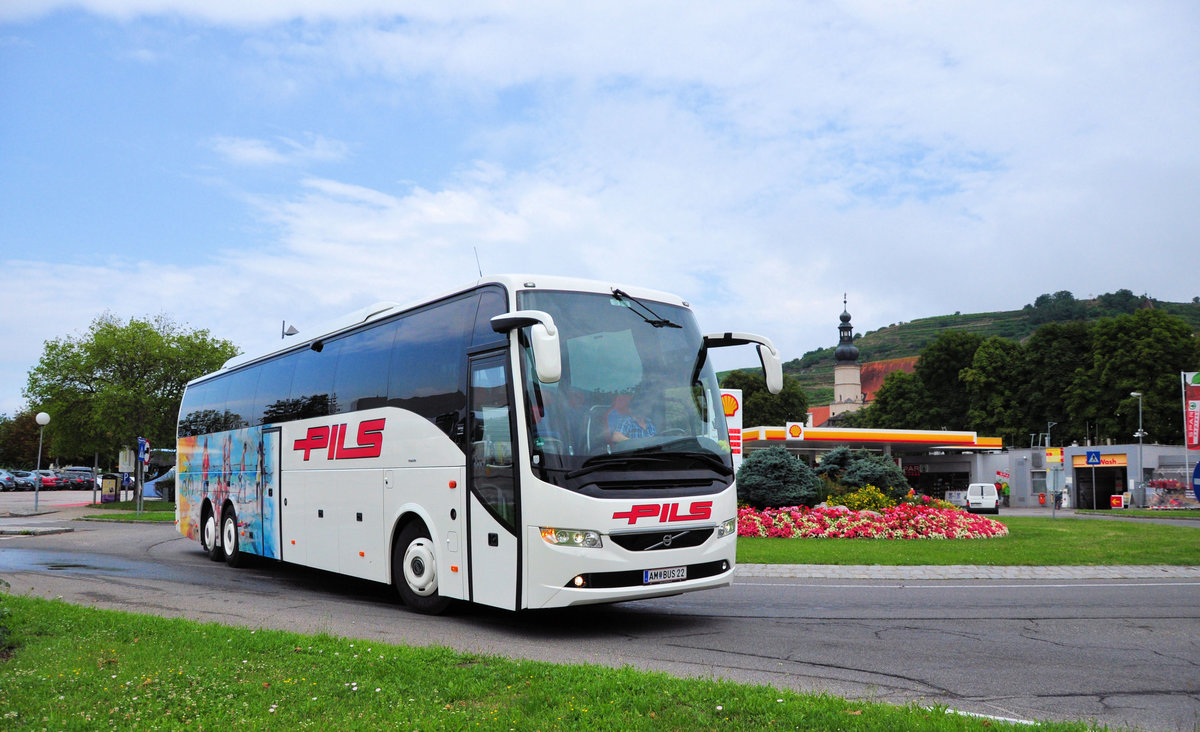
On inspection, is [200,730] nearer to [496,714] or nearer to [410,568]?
[496,714]

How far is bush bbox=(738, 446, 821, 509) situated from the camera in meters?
23.4

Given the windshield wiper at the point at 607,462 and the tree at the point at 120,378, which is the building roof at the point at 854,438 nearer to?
the tree at the point at 120,378

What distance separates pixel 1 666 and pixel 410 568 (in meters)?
4.11

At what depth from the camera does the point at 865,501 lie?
2352cm

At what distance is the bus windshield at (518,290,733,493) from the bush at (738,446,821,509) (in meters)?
14.2

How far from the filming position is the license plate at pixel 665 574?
8648 millimetres

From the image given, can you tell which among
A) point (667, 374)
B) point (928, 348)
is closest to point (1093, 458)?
point (928, 348)

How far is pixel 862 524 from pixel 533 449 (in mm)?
14906

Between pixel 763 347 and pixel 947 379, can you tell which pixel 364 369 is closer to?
pixel 763 347

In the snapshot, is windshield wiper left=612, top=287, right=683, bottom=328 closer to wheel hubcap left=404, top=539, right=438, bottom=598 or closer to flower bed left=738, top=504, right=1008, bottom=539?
wheel hubcap left=404, top=539, right=438, bottom=598

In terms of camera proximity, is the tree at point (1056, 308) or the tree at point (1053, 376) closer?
the tree at point (1053, 376)

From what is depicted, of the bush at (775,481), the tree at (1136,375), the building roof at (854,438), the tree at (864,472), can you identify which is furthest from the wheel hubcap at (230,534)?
the tree at (1136,375)

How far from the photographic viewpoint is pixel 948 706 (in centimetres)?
589

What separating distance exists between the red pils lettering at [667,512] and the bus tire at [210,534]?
11241 millimetres
